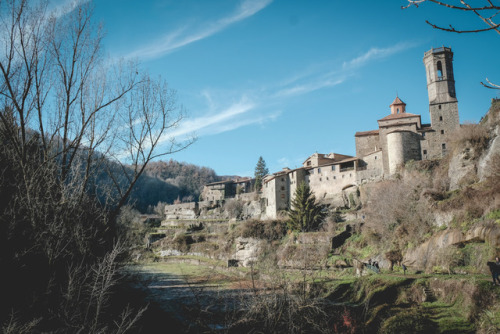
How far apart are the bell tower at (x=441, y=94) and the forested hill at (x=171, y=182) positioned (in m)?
88.2

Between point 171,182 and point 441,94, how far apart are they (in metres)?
109

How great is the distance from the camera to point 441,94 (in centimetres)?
4703

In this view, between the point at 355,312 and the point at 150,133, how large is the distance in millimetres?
13021

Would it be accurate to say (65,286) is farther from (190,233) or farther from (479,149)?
(190,233)

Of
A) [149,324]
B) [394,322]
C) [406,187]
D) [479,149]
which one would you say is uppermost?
[479,149]

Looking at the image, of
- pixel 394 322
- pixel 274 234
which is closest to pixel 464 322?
pixel 394 322

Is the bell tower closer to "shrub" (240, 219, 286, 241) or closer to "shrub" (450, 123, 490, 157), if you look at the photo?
Result: "shrub" (450, 123, 490, 157)

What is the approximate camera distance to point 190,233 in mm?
55344

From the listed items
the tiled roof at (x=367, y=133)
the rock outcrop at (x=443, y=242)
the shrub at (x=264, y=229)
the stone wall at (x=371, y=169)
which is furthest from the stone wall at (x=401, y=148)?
the rock outcrop at (x=443, y=242)

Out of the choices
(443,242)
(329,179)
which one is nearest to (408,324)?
(443,242)

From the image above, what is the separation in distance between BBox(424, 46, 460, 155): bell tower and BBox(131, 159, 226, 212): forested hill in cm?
8824

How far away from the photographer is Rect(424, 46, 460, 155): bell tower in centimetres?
4475

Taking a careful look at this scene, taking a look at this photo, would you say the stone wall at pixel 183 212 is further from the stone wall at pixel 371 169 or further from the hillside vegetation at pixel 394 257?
the stone wall at pixel 371 169

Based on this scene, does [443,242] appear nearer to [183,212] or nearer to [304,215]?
[304,215]
